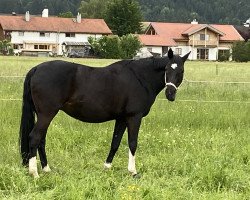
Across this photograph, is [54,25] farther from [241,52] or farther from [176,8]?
[176,8]

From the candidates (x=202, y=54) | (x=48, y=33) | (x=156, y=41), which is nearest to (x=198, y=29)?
(x=202, y=54)

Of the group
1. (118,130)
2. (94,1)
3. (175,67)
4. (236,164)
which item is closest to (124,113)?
(118,130)

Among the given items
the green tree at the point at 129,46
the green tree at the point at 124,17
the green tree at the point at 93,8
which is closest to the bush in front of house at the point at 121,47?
the green tree at the point at 129,46

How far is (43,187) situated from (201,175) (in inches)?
82.2

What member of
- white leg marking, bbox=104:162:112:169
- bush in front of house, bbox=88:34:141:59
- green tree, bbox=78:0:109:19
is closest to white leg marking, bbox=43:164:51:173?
white leg marking, bbox=104:162:112:169

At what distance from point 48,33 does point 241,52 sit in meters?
27.2

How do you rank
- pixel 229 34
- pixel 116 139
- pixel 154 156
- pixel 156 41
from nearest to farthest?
pixel 116 139 < pixel 154 156 < pixel 156 41 < pixel 229 34

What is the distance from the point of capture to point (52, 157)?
25.2ft

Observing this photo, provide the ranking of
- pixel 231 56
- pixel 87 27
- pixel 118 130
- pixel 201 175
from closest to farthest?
pixel 201 175 < pixel 118 130 < pixel 231 56 < pixel 87 27

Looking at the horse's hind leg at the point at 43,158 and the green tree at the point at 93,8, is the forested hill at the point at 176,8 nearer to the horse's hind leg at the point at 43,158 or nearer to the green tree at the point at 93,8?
the green tree at the point at 93,8

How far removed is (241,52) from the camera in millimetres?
55812

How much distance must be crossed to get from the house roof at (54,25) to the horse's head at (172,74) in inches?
2320

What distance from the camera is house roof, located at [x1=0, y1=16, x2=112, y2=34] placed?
6588 cm

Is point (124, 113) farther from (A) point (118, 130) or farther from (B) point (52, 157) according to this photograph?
(B) point (52, 157)
